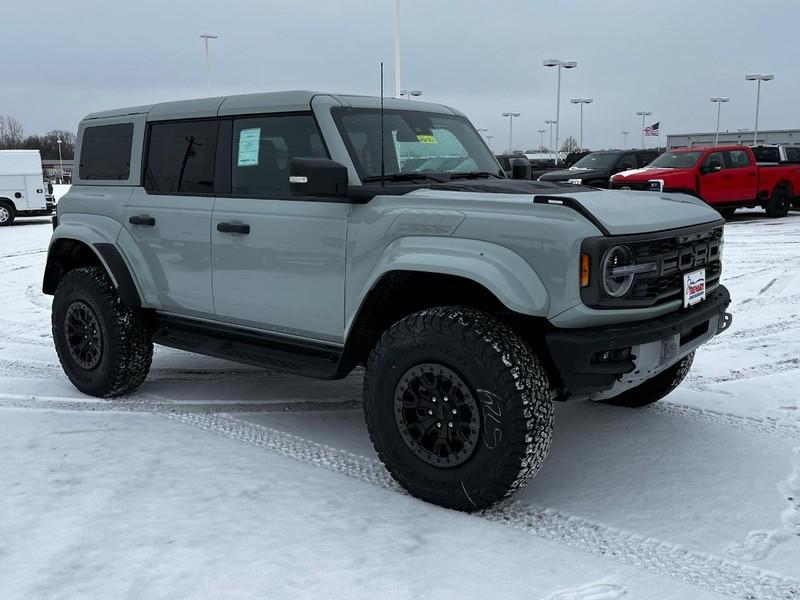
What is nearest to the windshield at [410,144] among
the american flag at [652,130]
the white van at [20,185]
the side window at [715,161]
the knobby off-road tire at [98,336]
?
the knobby off-road tire at [98,336]

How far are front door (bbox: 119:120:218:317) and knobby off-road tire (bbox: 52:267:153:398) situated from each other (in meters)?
0.28

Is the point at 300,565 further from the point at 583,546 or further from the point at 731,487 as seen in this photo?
the point at 731,487

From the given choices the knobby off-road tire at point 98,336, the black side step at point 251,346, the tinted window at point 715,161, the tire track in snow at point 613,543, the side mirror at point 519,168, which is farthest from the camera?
the tinted window at point 715,161

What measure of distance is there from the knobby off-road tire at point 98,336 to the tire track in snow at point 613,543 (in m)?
1.32

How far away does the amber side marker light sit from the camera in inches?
122

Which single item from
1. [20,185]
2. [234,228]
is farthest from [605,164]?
[234,228]

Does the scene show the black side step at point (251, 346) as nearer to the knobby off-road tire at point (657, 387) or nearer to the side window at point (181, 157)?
the side window at point (181, 157)

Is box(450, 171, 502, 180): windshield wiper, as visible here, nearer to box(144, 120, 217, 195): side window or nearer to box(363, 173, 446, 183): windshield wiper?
box(363, 173, 446, 183): windshield wiper

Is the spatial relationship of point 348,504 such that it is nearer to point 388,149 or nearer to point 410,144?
point 388,149

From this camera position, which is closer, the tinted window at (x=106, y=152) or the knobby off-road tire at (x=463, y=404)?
the knobby off-road tire at (x=463, y=404)

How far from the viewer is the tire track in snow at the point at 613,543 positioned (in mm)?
2834

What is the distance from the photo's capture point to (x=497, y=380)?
3.18m

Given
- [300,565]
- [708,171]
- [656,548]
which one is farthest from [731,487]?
[708,171]

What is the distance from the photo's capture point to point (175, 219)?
4.66m
